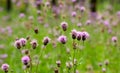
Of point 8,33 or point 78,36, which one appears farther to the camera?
point 8,33

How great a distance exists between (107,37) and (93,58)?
73cm

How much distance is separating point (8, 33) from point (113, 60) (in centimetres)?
258

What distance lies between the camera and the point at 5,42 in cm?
688

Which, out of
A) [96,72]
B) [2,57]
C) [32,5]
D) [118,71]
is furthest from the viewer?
[32,5]

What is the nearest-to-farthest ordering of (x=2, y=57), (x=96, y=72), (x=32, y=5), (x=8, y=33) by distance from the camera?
(x=96, y=72) → (x=2, y=57) → (x=32, y=5) → (x=8, y=33)

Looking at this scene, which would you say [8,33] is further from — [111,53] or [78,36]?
[78,36]

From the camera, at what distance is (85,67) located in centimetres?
508

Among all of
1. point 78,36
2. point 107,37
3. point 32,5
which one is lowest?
point 78,36

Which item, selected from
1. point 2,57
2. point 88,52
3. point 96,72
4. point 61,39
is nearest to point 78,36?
point 61,39

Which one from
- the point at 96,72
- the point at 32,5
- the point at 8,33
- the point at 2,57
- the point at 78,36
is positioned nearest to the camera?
the point at 78,36

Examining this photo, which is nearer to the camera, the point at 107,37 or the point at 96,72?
the point at 96,72

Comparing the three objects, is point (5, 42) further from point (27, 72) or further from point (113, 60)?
point (27, 72)

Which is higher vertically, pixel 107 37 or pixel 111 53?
pixel 107 37

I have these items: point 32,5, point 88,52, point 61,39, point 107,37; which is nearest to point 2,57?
point 32,5
